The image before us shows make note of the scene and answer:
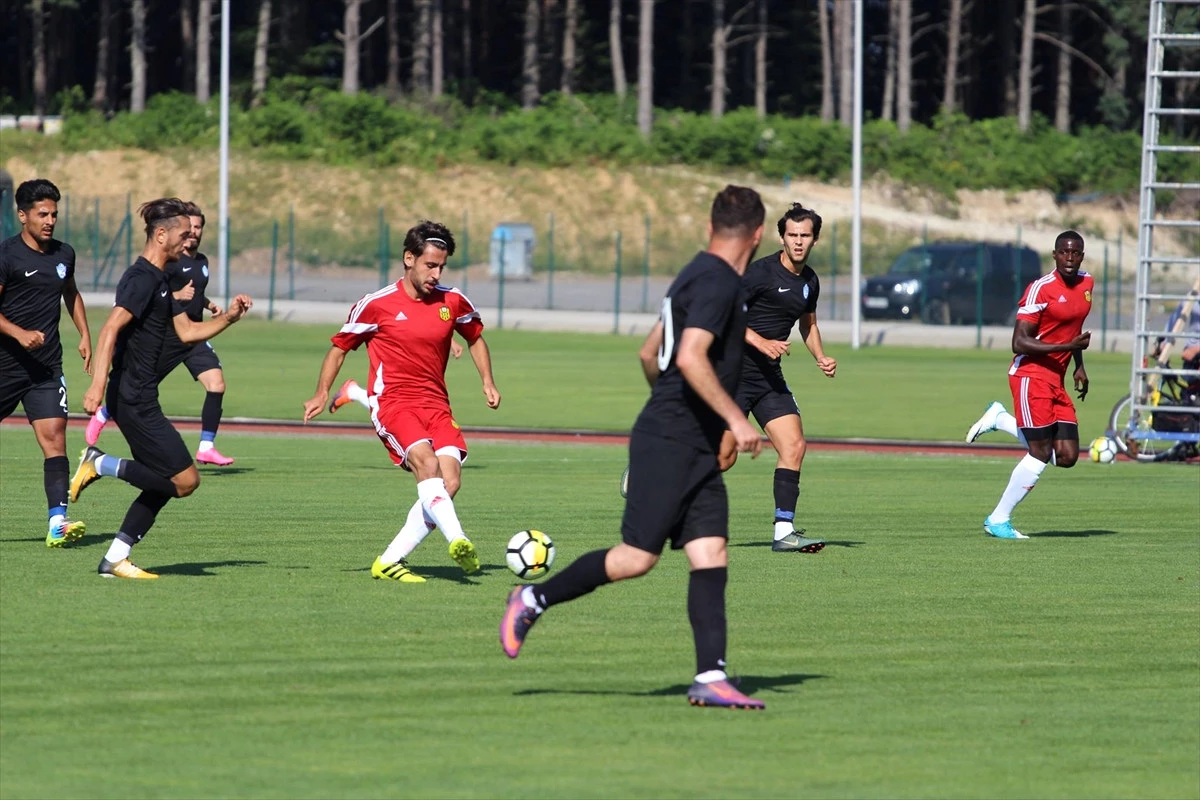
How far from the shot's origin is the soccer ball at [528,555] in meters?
9.22

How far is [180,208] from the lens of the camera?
957 centimetres

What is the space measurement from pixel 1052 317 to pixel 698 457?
622 cm

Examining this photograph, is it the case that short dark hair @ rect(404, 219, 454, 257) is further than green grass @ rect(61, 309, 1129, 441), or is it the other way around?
green grass @ rect(61, 309, 1129, 441)

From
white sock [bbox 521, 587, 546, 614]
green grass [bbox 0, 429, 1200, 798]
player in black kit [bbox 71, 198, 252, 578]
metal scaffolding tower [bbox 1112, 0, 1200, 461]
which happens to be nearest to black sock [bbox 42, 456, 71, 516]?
green grass [bbox 0, 429, 1200, 798]

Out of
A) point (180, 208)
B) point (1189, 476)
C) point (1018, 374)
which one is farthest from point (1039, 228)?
point (180, 208)

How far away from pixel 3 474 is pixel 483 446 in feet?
17.8

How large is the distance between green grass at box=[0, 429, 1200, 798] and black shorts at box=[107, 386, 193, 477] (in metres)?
0.64

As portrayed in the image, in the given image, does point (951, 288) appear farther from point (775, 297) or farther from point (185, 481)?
point (185, 481)

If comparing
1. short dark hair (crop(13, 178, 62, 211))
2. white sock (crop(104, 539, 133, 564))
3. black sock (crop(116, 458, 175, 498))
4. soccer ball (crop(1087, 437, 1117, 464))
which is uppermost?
short dark hair (crop(13, 178, 62, 211))

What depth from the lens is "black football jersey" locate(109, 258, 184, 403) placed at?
31.2 ft

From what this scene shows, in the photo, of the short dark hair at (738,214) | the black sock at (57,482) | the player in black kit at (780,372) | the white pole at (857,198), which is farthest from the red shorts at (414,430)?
the white pole at (857,198)

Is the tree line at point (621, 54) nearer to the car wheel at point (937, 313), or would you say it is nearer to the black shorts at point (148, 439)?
the car wheel at point (937, 313)

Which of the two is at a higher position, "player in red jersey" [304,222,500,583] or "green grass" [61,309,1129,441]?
"player in red jersey" [304,222,500,583]

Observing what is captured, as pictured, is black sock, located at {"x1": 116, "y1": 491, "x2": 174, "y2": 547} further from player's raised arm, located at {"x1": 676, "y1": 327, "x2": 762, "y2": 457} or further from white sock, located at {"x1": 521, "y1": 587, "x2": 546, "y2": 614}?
player's raised arm, located at {"x1": 676, "y1": 327, "x2": 762, "y2": 457}
